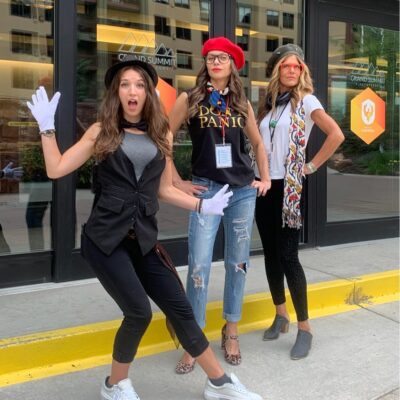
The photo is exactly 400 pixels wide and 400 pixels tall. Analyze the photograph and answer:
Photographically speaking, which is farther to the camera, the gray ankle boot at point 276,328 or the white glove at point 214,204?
the gray ankle boot at point 276,328

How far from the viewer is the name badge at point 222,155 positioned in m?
3.32

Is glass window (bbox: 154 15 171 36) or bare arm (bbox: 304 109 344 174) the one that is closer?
bare arm (bbox: 304 109 344 174)

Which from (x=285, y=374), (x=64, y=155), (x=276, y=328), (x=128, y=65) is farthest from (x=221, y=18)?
(x=285, y=374)

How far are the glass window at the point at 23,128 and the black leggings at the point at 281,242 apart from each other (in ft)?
6.81

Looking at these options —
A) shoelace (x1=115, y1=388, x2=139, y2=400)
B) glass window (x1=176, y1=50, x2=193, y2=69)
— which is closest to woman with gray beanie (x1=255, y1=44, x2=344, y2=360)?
shoelace (x1=115, y1=388, x2=139, y2=400)

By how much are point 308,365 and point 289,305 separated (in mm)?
1012

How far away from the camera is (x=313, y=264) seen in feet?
18.4

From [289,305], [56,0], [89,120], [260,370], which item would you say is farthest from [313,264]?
[56,0]

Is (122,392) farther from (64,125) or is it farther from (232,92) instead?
(64,125)

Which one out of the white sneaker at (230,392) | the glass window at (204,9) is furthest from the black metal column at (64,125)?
the white sneaker at (230,392)

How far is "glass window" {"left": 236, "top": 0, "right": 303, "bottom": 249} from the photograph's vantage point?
6035mm

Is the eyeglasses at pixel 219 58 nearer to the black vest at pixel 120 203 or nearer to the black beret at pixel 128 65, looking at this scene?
the black beret at pixel 128 65

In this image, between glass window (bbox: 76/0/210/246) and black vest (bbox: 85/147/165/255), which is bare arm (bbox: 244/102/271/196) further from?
glass window (bbox: 76/0/210/246)

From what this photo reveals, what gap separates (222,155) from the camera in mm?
3330
